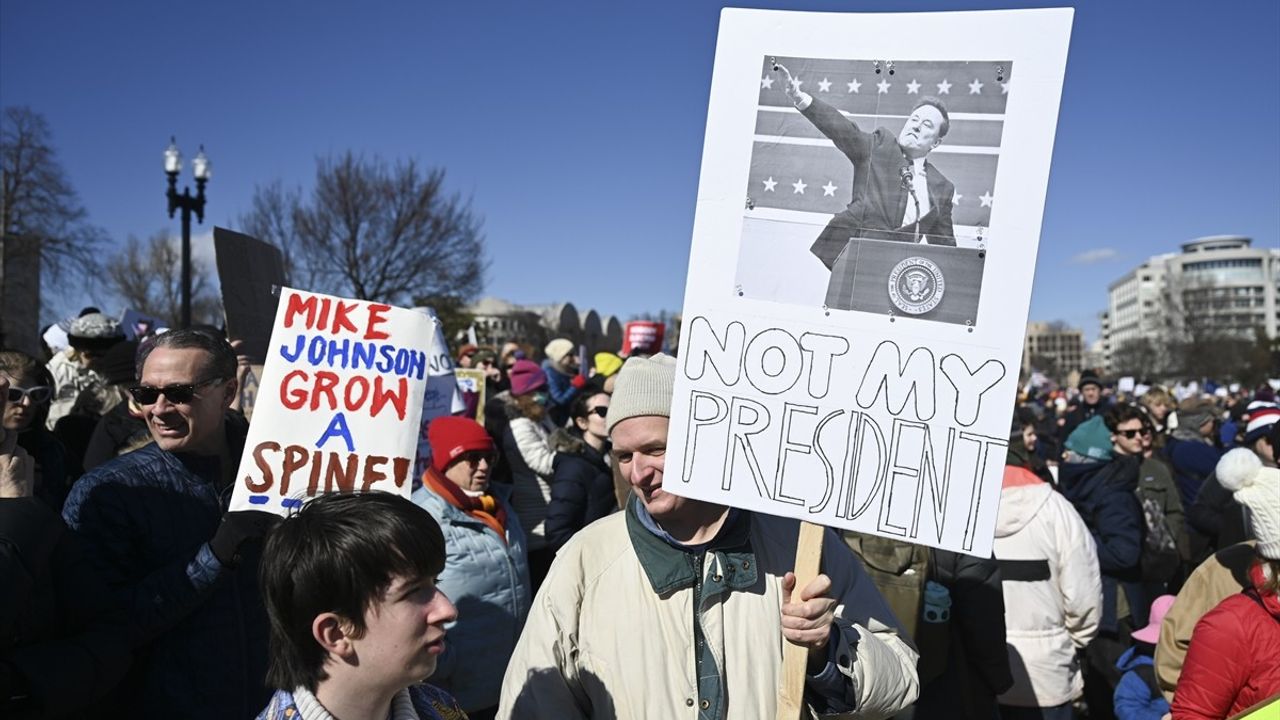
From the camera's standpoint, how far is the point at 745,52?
2342mm

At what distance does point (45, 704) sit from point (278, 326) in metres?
1.95

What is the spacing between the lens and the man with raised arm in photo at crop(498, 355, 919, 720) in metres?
2.38

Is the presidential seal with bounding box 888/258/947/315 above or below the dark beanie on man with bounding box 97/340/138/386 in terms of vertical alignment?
above

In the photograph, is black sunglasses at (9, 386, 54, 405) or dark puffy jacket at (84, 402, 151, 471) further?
dark puffy jacket at (84, 402, 151, 471)

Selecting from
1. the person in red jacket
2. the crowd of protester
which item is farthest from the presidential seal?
the person in red jacket

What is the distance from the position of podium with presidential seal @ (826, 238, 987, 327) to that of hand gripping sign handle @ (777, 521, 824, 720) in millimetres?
544

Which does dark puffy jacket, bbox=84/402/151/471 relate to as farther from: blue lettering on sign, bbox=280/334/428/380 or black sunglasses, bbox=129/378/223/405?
black sunglasses, bbox=129/378/223/405

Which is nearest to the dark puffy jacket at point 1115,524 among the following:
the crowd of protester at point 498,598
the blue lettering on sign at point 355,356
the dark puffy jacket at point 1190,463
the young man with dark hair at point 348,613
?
the crowd of protester at point 498,598

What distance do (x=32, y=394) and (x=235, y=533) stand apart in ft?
5.68

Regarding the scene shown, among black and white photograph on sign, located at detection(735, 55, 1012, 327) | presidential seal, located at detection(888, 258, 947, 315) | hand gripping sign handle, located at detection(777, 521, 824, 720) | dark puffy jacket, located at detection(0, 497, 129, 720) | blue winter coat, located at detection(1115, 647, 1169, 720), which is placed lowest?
blue winter coat, located at detection(1115, 647, 1169, 720)

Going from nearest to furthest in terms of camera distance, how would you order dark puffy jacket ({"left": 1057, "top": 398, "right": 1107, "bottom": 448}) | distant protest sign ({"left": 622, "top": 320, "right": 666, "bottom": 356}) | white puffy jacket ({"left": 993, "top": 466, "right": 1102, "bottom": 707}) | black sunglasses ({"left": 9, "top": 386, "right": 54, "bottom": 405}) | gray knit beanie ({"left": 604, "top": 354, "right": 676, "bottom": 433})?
gray knit beanie ({"left": 604, "top": 354, "right": 676, "bottom": 433}) → black sunglasses ({"left": 9, "top": 386, "right": 54, "bottom": 405}) → white puffy jacket ({"left": 993, "top": 466, "right": 1102, "bottom": 707}) → dark puffy jacket ({"left": 1057, "top": 398, "right": 1107, "bottom": 448}) → distant protest sign ({"left": 622, "top": 320, "right": 666, "bottom": 356})

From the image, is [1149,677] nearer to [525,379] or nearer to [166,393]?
[166,393]

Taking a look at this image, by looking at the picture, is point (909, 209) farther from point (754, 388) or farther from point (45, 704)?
point (45, 704)

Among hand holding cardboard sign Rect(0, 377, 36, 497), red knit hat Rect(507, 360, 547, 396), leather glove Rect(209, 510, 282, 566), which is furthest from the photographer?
red knit hat Rect(507, 360, 547, 396)
